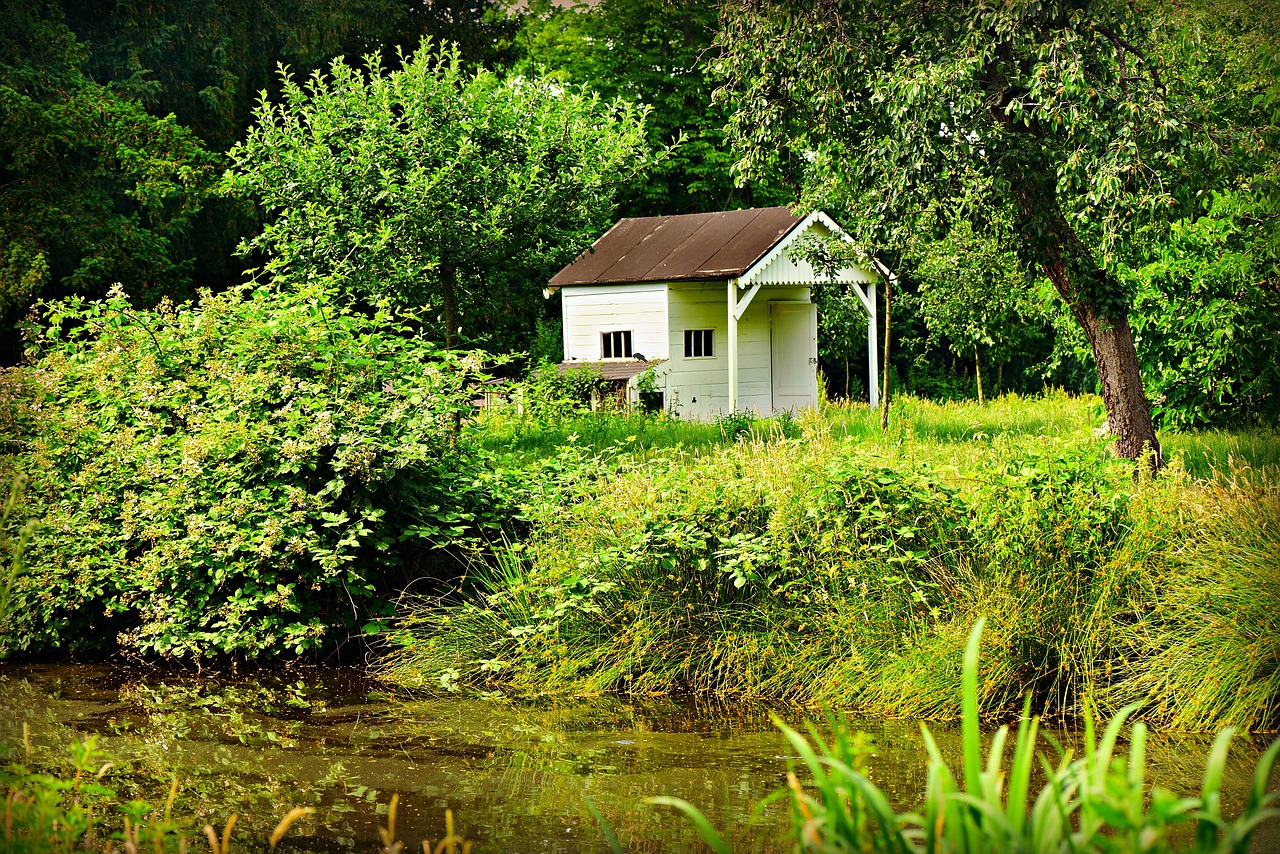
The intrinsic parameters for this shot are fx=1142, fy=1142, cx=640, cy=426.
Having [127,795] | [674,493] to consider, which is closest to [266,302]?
[674,493]

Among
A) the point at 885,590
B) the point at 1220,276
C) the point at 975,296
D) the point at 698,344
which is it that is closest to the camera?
the point at 885,590

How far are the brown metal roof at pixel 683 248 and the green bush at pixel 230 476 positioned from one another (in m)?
12.7

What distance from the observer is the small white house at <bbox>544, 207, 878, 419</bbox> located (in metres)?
21.5

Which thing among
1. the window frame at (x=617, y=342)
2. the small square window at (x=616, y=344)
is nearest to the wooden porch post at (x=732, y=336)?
the window frame at (x=617, y=342)

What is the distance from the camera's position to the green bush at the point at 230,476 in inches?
317

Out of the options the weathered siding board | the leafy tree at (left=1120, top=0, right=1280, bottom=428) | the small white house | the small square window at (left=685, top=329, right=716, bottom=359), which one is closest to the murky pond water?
the leafy tree at (left=1120, top=0, right=1280, bottom=428)

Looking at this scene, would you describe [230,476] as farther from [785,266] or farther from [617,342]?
[785,266]

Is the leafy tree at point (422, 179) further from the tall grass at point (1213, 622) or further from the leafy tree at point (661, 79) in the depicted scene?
the leafy tree at point (661, 79)

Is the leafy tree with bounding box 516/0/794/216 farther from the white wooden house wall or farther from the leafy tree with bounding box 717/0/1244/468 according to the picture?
the leafy tree with bounding box 717/0/1244/468

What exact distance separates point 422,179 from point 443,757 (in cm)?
863

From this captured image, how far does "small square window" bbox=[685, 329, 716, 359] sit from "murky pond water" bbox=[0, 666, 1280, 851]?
15173mm

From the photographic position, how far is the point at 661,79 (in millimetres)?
34750

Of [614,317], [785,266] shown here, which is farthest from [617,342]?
[785,266]

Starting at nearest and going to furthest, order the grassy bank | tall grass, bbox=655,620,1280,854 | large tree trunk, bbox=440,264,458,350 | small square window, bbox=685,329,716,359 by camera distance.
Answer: tall grass, bbox=655,620,1280,854 → the grassy bank → large tree trunk, bbox=440,264,458,350 → small square window, bbox=685,329,716,359
